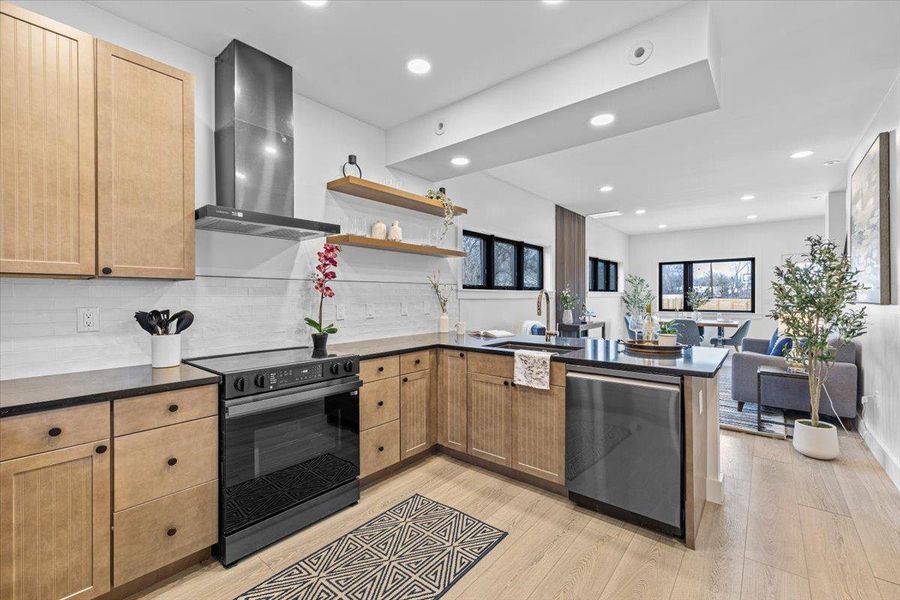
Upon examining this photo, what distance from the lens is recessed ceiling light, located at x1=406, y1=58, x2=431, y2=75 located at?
263cm

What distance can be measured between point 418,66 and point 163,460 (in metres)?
2.64

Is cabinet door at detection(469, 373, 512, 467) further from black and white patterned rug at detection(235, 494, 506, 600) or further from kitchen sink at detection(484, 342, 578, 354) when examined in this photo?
black and white patterned rug at detection(235, 494, 506, 600)

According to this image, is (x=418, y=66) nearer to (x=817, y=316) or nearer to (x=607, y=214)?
(x=817, y=316)

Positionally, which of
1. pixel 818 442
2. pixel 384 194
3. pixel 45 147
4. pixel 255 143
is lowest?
pixel 818 442

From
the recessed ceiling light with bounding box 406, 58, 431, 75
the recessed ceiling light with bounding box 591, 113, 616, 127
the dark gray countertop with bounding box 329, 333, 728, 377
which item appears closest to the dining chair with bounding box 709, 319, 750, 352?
the dark gray countertop with bounding box 329, 333, 728, 377

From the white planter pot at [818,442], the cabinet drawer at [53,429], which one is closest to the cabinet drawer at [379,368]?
the cabinet drawer at [53,429]

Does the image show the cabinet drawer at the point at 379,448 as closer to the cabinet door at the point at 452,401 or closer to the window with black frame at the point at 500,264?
the cabinet door at the point at 452,401

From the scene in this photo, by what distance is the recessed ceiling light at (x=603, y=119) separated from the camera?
266 centimetres

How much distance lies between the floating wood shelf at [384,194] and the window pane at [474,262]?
91 centimetres

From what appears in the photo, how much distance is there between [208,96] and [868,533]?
178 inches

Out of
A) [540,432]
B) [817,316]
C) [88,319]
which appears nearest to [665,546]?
[540,432]

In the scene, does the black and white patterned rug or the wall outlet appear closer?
the black and white patterned rug

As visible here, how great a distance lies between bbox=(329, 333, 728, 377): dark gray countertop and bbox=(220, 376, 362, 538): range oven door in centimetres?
41

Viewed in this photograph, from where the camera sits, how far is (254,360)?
2.29 meters
